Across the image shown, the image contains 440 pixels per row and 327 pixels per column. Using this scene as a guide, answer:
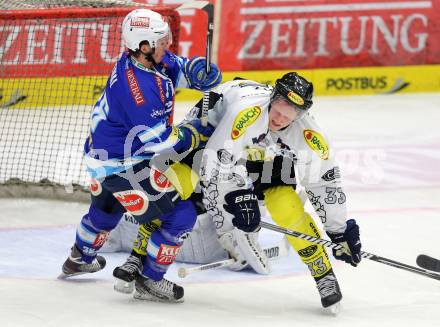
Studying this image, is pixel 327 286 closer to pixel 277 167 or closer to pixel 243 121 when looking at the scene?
pixel 277 167

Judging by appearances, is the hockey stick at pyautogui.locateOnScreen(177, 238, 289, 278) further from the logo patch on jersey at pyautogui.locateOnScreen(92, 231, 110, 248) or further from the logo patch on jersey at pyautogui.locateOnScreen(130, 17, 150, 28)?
the logo patch on jersey at pyautogui.locateOnScreen(130, 17, 150, 28)

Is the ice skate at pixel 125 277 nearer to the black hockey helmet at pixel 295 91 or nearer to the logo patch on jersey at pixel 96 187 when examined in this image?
the logo patch on jersey at pixel 96 187

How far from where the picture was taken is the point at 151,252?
4344mm

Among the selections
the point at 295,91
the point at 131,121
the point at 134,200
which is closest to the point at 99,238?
the point at 134,200

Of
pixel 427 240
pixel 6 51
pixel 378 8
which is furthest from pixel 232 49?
pixel 427 240

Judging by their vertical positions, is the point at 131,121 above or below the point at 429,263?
above

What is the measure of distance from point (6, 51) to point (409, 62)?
3.86m

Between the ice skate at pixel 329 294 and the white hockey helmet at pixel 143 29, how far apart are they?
47.9 inches

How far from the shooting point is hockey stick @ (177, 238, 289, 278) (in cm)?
457

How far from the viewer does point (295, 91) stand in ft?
13.4

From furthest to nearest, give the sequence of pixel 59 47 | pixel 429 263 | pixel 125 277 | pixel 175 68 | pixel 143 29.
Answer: pixel 59 47, pixel 175 68, pixel 429 263, pixel 125 277, pixel 143 29

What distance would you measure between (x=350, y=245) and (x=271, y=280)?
65 cm

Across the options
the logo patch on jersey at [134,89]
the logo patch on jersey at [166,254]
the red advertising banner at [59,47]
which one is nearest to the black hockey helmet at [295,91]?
the logo patch on jersey at [134,89]

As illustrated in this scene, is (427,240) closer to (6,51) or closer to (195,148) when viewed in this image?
(195,148)
